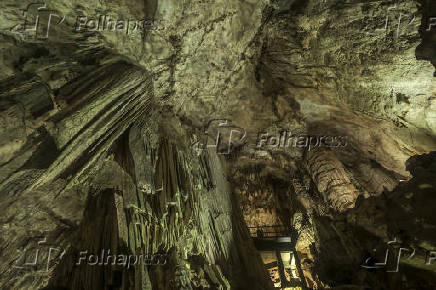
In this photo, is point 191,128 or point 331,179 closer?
point 191,128

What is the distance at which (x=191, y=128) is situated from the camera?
22.9 ft

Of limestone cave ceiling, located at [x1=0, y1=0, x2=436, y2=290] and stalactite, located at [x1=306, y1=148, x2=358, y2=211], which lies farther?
stalactite, located at [x1=306, y1=148, x2=358, y2=211]


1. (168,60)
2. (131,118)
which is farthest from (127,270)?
(168,60)

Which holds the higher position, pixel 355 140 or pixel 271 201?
pixel 355 140

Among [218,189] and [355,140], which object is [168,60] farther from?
[355,140]

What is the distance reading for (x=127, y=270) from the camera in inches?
164

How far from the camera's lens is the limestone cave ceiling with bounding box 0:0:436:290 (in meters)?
3.38

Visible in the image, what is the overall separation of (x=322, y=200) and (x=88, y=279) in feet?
22.6

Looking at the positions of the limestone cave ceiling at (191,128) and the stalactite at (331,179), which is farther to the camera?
the stalactite at (331,179)

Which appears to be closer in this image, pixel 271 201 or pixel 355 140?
pixel 355 140

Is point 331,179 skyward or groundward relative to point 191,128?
groundward

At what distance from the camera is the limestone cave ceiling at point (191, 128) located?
3381mm

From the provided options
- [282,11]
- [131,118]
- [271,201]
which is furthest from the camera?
[271,201]

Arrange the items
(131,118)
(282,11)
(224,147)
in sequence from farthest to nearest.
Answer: (224,147), (282,11), (131,118)
